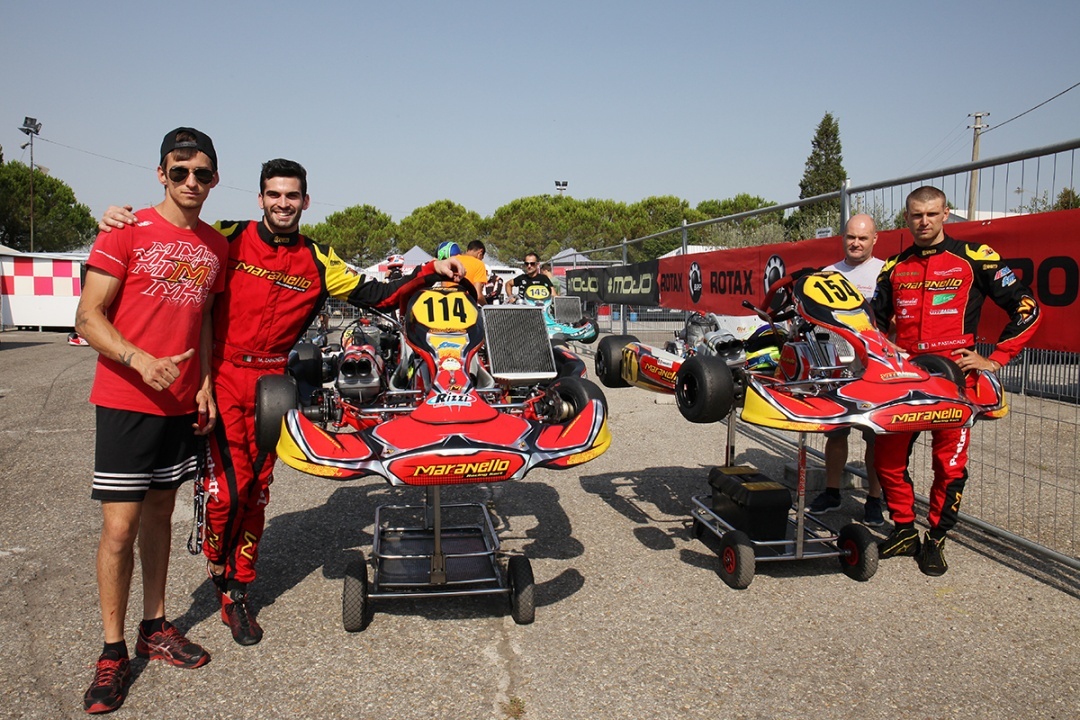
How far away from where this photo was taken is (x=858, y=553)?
13.7 ft

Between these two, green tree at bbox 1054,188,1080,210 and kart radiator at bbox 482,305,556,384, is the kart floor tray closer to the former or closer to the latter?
kart radiator at bbox 482,305,556,384

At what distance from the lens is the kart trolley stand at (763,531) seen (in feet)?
13.5

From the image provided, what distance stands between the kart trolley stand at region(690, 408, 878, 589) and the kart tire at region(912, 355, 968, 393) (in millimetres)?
760

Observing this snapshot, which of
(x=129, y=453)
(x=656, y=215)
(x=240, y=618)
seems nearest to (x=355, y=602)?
(x=240, y=618)

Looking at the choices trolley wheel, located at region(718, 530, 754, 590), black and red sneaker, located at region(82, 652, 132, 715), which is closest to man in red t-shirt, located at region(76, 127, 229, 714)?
black and red sneaker, located at region(82, 652, 132, 715)

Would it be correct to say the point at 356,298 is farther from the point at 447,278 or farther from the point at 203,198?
the point at 203,198

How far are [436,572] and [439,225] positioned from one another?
177 ft

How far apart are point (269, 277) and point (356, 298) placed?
1.75 ft

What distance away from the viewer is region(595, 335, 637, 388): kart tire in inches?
194

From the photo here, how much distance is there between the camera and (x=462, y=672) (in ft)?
10.4

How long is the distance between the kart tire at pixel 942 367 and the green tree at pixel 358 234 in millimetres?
51606

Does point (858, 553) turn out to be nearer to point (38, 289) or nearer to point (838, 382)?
point (838, 382)

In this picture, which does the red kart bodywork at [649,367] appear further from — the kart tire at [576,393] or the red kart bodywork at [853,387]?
the kart tire at [576,393]

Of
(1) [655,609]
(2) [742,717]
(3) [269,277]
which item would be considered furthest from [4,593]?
(2) [742,717]
